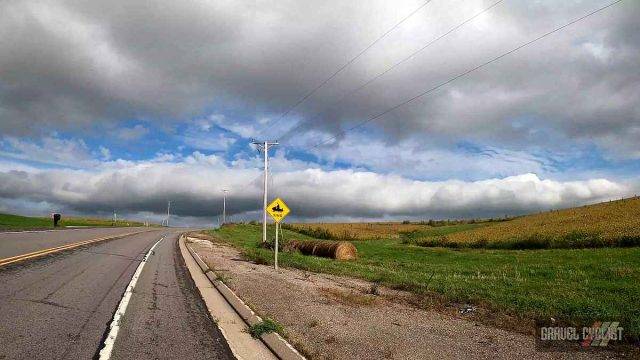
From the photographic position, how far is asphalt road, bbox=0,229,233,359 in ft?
21.4

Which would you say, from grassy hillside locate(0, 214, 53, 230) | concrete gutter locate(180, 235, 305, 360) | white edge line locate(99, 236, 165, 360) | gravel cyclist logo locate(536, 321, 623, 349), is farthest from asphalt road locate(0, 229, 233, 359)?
grassy hillside locate(0, 214, 53, 230)

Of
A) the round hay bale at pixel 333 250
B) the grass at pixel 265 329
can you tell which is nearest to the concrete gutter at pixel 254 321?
the grass at pixel 265 329

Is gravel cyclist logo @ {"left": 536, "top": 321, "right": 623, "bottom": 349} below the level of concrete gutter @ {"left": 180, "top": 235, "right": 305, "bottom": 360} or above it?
below

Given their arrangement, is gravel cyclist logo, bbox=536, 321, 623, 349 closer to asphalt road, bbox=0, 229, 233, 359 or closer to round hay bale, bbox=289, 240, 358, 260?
asphalt road, bbox=0, 229, 233, 359

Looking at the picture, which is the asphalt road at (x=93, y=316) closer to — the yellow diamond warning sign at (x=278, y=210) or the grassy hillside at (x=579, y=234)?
the yellow diamond warning sign at (x=278, y=210)

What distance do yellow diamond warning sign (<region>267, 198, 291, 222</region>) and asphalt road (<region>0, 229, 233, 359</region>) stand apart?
5441 mm

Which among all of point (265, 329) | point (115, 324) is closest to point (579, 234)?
point (265, 329)

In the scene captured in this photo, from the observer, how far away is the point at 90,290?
36.5 feet

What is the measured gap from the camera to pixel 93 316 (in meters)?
8.45

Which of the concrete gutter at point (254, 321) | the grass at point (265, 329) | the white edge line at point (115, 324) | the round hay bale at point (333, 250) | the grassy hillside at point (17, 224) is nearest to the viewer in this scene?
the white edge line at point (115, 324)

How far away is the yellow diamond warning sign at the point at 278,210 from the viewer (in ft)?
62.8

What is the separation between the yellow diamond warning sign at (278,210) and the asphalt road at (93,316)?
5.44m

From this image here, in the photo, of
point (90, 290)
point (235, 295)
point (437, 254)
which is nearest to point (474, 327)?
point (235, 295)

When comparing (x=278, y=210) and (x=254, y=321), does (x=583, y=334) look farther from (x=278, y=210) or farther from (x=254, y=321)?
(x=278, y=210)
